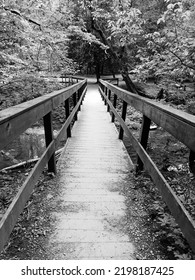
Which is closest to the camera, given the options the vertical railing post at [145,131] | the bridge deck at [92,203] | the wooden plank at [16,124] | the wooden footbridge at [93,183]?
the wooden plank at [16,124]

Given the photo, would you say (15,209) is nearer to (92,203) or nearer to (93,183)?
(92,203)

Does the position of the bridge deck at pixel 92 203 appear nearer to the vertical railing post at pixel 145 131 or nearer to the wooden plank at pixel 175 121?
the vertical railing post at pixel 145 131

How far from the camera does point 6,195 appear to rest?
403 centimetres

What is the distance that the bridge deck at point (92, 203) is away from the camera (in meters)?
1.84

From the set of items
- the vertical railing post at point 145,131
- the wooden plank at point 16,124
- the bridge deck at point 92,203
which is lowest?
the bridge deck at point 92,203

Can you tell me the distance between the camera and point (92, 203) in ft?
8.23

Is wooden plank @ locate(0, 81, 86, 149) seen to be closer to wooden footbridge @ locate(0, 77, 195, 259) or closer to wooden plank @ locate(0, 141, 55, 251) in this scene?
wooden footbridge @ locate(0, 77, 195, 259)

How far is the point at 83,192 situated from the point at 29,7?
6.64m

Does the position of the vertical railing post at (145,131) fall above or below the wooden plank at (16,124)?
below

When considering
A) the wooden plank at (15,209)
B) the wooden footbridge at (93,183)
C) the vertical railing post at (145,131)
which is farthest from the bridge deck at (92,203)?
the vertical railing post at (145,131)

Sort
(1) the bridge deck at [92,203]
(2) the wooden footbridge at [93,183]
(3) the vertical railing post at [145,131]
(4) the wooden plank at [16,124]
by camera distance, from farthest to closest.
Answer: (3) the vertical railing post at [145,131]
(1) the bridge deck at [92,203]
(2) the wooden footbridge at [93,183]
(4) the wooden plank at [16,124]

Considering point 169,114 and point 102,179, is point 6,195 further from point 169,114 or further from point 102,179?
point 169,114

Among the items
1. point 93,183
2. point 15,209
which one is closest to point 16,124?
point 15,209
